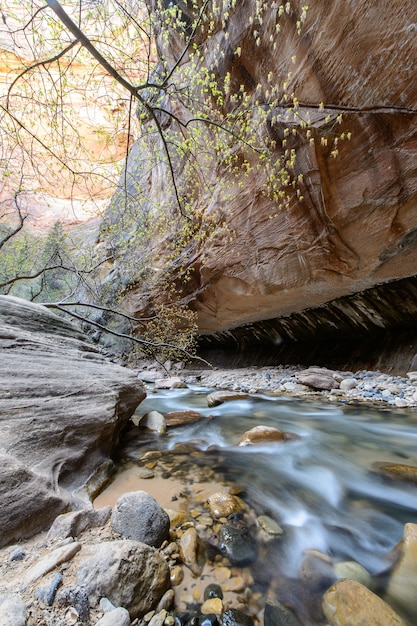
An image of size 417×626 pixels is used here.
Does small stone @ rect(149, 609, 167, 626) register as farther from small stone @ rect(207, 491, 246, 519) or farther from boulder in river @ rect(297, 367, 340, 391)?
boulder in river @ rect(297, 367, 340, 391)

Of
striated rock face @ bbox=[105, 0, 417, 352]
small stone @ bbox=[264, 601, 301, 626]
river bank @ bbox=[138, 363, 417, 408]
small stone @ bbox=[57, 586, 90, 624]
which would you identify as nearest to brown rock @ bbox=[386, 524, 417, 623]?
small stone @ bbox=[264, 601, 301, 626]

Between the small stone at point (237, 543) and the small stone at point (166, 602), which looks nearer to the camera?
the small stone at point (166, 602)

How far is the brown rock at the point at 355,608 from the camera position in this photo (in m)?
1.18

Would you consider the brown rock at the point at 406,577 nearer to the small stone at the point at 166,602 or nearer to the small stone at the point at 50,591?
the small stone at the point at 166,602

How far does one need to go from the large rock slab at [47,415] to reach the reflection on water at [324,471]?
0.95 metres

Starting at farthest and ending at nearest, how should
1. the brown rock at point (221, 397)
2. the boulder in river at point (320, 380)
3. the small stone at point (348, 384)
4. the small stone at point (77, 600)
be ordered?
the boulder in river at point (320, 380) → the small stone at point (348, 384) → the brown rock at point (221, 397) → the small stone at point (77, 600)

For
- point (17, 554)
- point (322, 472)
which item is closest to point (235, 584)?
point (17, 554)

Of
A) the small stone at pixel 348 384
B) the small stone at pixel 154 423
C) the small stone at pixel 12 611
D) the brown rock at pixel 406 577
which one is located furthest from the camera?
the small stone at pixel 348 384

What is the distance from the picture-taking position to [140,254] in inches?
459

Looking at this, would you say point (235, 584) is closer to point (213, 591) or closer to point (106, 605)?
point (213, 591)

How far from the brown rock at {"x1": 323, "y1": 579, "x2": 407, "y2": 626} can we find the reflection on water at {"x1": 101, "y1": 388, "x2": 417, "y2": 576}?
0.95 ft

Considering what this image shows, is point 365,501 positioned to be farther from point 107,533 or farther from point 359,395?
point 359,395

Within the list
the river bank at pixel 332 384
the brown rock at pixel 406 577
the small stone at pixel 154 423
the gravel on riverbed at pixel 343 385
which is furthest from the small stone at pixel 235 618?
the gravel on riverbed at pixel 343 385

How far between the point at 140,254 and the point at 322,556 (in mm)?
11418
